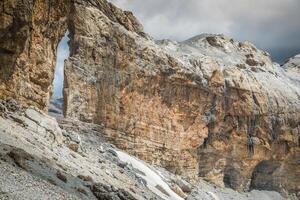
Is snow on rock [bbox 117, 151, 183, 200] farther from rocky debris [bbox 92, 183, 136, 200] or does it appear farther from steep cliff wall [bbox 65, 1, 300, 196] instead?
rocky debris [bbox 92, 183, 136, 200]

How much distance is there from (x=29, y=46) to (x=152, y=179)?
17710mm

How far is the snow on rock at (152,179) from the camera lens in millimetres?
44281

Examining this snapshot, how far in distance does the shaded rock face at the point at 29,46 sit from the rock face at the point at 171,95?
99 millimetres

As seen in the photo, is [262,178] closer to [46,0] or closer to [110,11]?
[110,11]

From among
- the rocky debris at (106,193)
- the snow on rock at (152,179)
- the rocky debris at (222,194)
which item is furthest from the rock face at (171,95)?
the rocky debris at (106,193)

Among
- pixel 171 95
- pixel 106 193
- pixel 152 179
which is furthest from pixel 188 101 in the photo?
pixel 106 193

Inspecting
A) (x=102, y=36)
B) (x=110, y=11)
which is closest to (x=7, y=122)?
(x=102, y=36)

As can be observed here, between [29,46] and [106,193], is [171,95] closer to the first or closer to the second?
[29,46]

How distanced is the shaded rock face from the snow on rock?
1219cm

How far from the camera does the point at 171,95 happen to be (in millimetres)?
62312

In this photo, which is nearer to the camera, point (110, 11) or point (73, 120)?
point (73, 120)

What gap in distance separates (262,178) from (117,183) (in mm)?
43833

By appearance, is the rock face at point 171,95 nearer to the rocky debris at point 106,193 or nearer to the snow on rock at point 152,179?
the snow on rock at point 152,179

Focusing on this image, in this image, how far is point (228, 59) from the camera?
3019 inches
